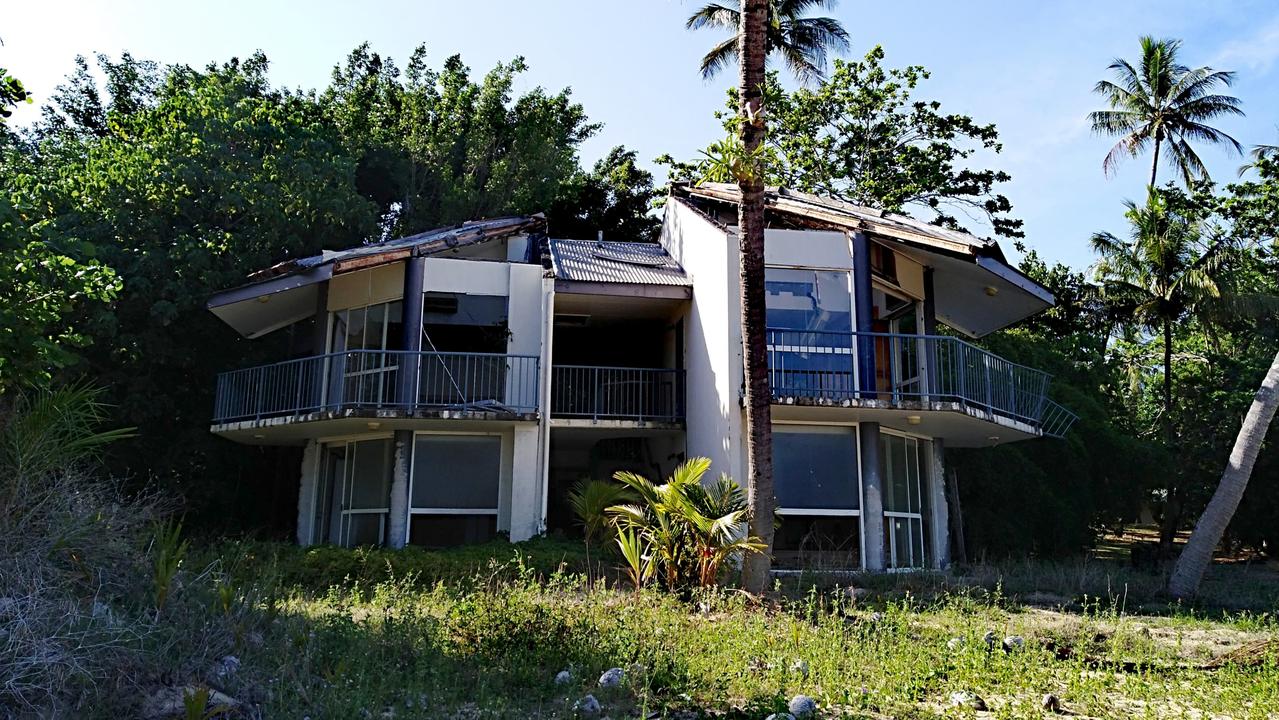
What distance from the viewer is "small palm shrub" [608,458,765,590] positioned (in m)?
12.2

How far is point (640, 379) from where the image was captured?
2091cm

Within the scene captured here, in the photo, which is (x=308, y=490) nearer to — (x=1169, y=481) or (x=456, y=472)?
(x=456, y=472)

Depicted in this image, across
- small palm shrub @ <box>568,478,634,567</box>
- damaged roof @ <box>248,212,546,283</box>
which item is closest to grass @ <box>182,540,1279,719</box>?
small palm shrub @ <box>568,478,634,567</box>

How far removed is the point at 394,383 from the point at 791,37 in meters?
12.7

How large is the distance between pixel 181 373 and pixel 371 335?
236 inches

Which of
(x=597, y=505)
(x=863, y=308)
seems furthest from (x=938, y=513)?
(x=597, y=505)

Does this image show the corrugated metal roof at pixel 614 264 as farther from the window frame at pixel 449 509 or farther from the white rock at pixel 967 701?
the white rock at pixel 967 701

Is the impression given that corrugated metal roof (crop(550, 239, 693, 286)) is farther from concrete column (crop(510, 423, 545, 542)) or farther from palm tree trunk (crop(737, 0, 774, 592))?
palm tree trunk (crop(737, 0, 774, 592))

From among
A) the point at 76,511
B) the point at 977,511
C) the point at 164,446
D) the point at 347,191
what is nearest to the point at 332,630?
the point at 76,511

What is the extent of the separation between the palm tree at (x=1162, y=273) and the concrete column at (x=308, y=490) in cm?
2367

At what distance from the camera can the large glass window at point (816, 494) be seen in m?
16.9

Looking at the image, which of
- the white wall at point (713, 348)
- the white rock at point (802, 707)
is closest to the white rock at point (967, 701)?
the white rock at point (802, 707)

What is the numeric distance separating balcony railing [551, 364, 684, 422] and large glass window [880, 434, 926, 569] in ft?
13.5

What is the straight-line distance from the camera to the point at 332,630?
858cm
